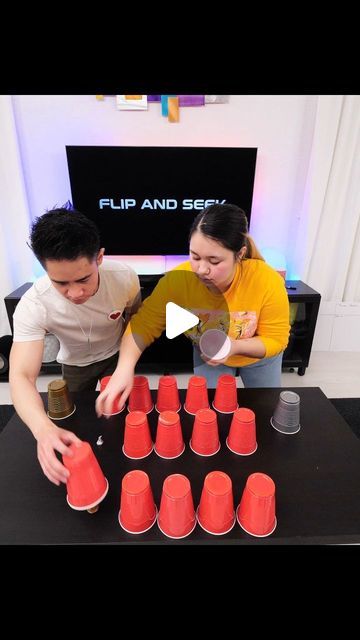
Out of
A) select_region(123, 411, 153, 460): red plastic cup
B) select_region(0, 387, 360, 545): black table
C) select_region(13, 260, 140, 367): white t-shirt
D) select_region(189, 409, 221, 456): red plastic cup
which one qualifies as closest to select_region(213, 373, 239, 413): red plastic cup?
select_region(0, 387, 360, 545): black table

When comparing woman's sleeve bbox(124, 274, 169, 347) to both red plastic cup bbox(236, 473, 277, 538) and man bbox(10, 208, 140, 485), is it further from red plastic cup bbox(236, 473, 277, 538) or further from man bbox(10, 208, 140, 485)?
red plastic cup bbox(236, 473, 277, 538)

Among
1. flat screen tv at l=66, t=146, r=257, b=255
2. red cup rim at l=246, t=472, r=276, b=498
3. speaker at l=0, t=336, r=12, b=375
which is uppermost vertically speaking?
flat screen tv at l=66, t=146, r=257, b=255

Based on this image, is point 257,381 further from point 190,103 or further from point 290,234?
point 190,103

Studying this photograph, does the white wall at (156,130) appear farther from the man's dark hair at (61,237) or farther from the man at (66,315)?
the man's dark hair at (61,237)

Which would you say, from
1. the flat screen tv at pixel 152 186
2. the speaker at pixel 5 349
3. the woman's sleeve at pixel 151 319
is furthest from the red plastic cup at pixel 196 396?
the speaker at pixel 5 349

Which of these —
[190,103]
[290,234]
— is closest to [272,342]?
[290,234]

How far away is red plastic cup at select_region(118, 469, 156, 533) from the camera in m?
0.58

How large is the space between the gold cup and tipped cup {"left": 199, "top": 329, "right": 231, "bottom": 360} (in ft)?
1.37

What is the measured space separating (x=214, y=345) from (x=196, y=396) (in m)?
0.18

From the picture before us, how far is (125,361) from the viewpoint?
0.96 meters

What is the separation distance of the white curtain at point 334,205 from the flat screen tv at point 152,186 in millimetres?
480

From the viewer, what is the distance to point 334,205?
2.24 metres

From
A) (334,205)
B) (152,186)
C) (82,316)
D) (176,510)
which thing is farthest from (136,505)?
(334,205)
